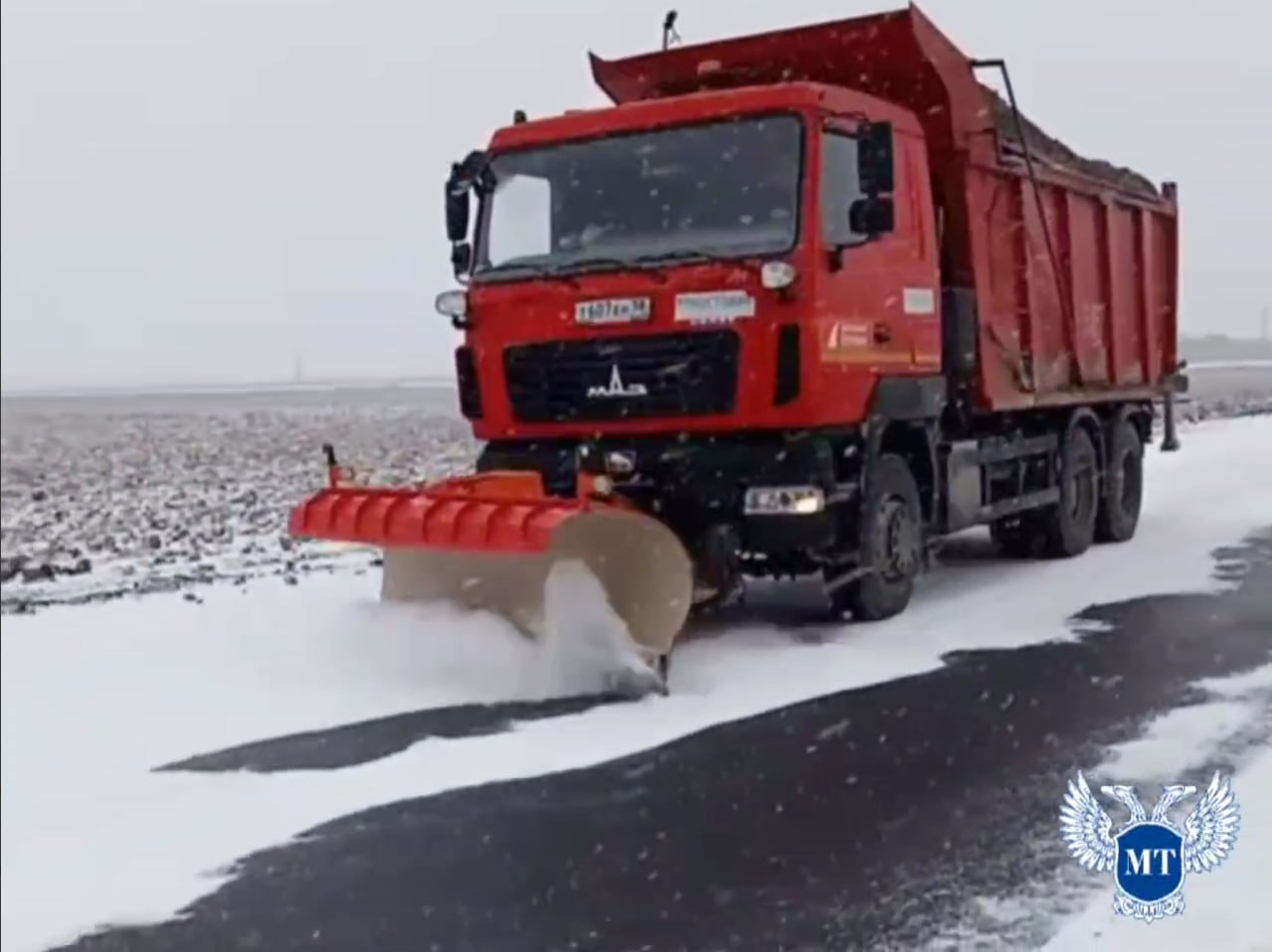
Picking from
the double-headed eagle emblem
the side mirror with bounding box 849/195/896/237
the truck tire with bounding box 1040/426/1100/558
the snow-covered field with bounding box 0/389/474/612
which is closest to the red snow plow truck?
the side mirror with bounding box 849/195/896/237

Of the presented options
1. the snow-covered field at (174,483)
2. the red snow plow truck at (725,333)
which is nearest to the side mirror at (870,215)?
the red snow plow truck at (725,333)

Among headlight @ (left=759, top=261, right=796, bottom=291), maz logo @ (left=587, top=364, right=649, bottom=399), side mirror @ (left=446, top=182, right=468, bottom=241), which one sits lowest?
maz logo @ (left=587, top=364, right=649, bottom=399)

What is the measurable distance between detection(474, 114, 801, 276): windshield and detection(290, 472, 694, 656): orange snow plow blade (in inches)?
50.1

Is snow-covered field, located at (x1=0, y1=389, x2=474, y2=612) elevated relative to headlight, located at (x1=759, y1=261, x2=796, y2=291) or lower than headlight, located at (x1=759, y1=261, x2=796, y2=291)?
lower

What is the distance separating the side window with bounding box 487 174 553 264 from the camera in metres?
8.34

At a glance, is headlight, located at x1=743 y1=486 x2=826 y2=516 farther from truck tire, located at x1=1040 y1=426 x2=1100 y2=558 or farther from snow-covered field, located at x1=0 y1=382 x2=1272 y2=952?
truck tire, located at x1=1040 y1=426 x2=1100 y2=558

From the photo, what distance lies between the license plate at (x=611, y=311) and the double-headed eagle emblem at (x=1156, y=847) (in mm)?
5408

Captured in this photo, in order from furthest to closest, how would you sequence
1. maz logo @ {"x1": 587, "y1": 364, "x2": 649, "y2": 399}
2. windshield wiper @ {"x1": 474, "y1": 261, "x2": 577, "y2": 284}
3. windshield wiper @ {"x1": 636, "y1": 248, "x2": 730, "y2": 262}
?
windshield wiper @ {"x1": 474, "y1": 261, "x2": 577, "y2": 284}, maz logo @ {"x1": 587, "y1": 364, "x2": 649, "y2": 399}, windshield wiper @ {"x1": 636, "y1": 248, "x2": 730, "y2": 262}

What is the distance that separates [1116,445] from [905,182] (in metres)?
4.46

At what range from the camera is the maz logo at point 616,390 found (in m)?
7.97

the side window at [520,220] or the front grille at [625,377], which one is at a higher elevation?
the side window at [520,220]

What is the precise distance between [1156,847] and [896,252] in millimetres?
6222

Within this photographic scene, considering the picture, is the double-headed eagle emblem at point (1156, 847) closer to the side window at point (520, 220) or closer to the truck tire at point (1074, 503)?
the side window at point (520, 220)

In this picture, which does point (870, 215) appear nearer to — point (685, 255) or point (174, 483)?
point (685, 255)
